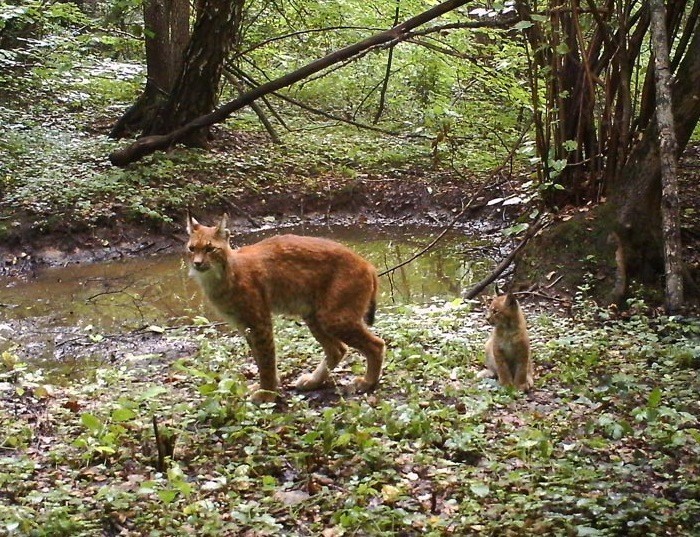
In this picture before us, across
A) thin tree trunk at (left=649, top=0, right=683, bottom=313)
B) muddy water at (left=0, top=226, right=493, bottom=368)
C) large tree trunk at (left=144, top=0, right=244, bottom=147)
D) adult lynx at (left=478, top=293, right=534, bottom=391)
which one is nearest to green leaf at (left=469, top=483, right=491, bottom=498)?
adult lynx at (left=478, top=293, right=534, bottom=391)

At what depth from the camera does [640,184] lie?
8.95 m

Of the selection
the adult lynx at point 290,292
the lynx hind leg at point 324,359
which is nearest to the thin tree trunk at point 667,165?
the adult lynx at point 290,292

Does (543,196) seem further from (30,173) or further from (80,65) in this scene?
(80,65)

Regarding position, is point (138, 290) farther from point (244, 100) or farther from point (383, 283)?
point (244, 100)

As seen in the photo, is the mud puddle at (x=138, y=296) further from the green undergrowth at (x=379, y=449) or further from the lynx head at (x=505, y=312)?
the lynx head at (x=505, y=312)

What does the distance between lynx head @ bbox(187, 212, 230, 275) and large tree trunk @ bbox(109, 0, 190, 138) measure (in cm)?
942

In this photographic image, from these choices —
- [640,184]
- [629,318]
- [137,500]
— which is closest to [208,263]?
[137,500]

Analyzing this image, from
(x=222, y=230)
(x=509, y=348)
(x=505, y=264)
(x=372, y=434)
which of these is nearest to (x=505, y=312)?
(x=509, y=348)

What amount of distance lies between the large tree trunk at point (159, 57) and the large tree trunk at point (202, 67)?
591mm

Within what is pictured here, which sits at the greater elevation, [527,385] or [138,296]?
[527,385]

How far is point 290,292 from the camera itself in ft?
22.4

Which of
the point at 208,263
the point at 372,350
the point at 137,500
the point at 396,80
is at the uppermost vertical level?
the point at 396,80

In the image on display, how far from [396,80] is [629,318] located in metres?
13.6

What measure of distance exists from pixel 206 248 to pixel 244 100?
25.4 ft
